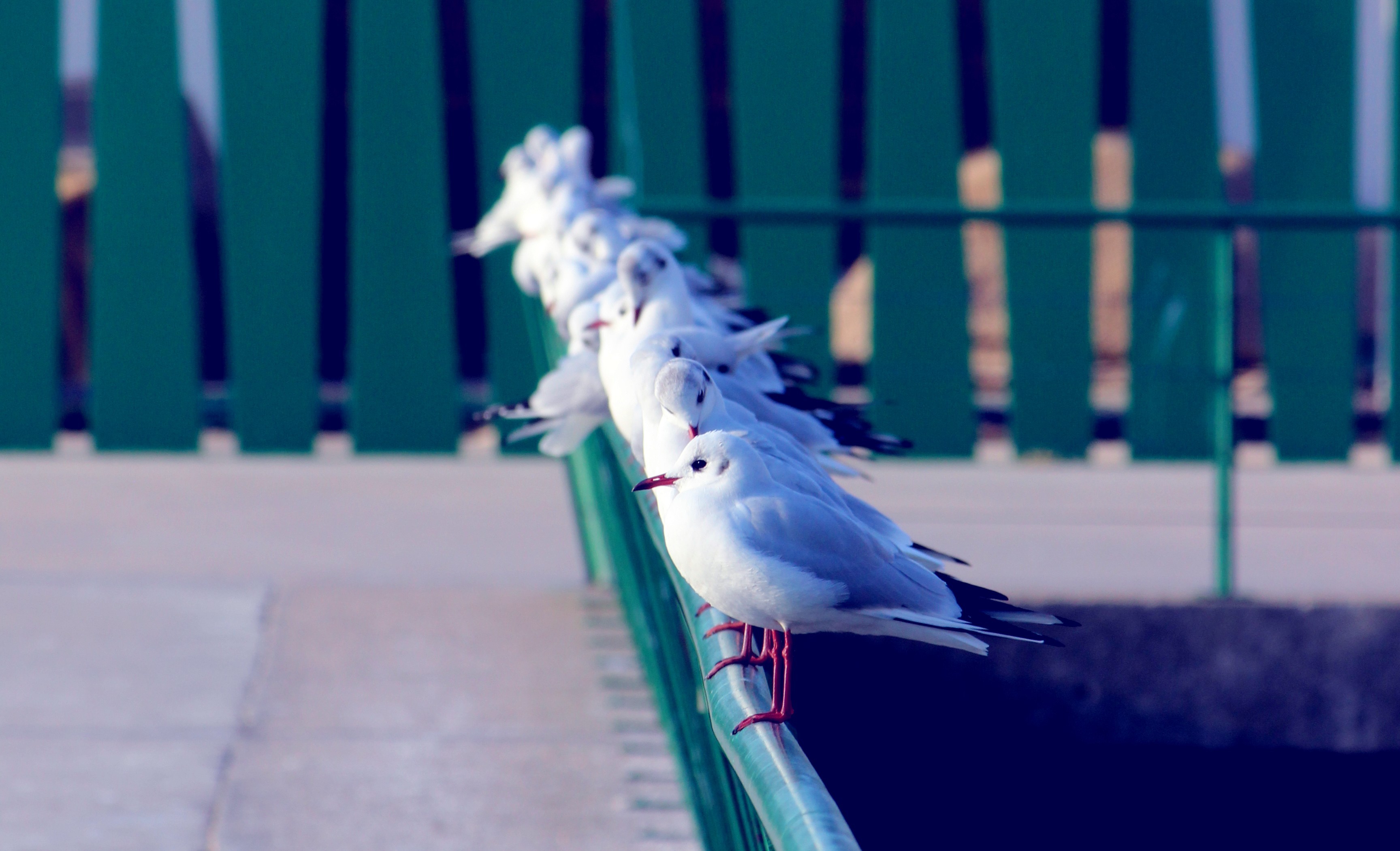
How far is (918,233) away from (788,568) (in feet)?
19.0

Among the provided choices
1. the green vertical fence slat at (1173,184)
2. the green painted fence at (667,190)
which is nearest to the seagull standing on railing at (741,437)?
the green painted fence at (667,190)

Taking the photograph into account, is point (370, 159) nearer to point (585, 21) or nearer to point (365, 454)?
point (365, 454)

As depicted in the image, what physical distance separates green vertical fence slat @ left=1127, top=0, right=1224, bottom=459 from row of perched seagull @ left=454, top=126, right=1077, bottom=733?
17.2ft

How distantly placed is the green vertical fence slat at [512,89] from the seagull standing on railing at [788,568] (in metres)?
5.50

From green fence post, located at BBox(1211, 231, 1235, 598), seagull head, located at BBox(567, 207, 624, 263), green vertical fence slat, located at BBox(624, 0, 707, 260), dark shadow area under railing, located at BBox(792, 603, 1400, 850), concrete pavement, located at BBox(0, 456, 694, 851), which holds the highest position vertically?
green vertical fence slat, located at BBox(624, 0, 707, 260)

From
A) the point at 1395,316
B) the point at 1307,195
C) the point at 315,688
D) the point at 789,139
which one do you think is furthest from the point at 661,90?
the point at 315,688

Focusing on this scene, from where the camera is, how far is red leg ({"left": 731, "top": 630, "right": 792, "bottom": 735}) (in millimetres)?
1270

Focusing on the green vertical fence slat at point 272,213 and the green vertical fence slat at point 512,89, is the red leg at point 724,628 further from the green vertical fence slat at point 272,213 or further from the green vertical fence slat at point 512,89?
the green vertical fence slat at point 272,213

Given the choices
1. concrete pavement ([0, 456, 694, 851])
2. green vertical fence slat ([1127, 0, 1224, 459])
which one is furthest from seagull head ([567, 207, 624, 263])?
green vertical fence slat ([1127, 0, 1224, 459])

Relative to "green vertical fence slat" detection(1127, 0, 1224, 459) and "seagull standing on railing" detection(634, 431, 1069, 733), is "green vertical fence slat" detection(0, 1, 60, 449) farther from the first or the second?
"seagull standing on railing" detection(634, 431, 1069, 733)

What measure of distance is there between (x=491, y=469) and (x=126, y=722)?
3.54 m

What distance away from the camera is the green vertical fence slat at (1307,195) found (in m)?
6.92

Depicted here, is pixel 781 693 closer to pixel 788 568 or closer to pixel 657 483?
pixel 788 568

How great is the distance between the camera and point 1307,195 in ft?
22.9
